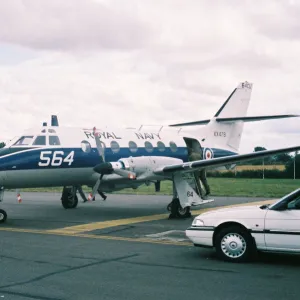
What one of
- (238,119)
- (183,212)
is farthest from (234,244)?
(238,119)

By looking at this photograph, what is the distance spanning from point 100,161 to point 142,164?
1.75 metres

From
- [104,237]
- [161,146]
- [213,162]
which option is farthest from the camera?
[161,146]

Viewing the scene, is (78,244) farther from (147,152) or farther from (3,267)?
(147,152)

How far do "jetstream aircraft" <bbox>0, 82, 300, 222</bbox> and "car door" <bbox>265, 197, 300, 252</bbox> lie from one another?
7.44 meters

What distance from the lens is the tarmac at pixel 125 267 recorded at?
7.39 m

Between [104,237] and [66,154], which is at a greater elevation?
[66,154]

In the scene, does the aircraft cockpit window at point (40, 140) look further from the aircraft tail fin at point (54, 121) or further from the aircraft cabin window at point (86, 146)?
the aircraft tail fin at point (54, 121)

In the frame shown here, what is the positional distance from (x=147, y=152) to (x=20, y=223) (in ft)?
20.1

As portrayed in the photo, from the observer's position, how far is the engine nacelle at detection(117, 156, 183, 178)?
17.9 metres

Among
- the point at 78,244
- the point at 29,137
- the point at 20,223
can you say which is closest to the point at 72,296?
the point at 78,244

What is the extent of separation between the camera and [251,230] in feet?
30.6

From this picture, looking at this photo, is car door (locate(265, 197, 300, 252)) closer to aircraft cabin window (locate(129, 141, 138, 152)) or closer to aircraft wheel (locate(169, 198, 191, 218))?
aircraft wheel (locate(169, 198, 191, 218))

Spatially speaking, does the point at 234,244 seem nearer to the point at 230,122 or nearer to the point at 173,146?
the point at 173,146

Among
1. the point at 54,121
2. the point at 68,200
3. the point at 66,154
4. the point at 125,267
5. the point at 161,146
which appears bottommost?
the point at 125,267
